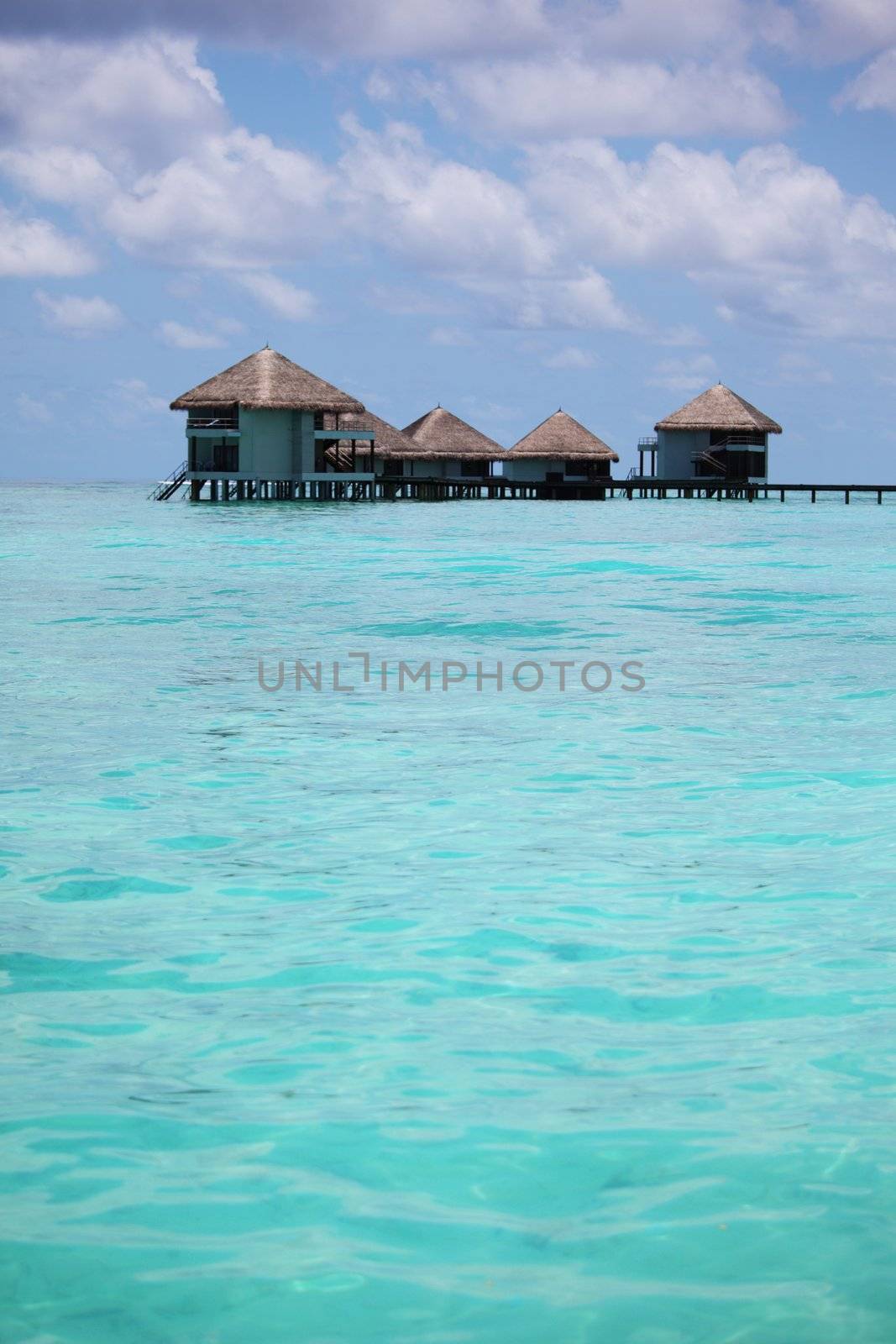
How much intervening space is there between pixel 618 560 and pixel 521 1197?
2107 centimetres

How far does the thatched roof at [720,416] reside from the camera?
56219mm

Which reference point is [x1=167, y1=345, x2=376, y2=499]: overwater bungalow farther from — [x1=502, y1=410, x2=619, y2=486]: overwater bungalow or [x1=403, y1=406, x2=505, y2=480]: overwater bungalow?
[x1=502, y1=410, x2=619, y2=486]: overwater bungalow

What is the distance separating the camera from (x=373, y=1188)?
302 centimetres

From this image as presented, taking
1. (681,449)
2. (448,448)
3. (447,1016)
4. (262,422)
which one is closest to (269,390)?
(262,422)

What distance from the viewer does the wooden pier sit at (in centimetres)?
4781

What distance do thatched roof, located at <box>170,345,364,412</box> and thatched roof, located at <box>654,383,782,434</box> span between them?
16.7 metres

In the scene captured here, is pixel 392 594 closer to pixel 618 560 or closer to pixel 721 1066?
pixel 618 560

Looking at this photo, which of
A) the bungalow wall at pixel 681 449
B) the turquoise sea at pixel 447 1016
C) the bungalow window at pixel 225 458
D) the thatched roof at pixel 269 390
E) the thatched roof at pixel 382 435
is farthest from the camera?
the bungalow wall at pixel 681 449

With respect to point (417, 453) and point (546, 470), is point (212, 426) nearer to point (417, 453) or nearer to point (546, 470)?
point (417, 453)

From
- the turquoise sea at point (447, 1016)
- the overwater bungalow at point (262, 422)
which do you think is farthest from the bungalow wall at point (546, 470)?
the turquoise sea at point (447, 1016)

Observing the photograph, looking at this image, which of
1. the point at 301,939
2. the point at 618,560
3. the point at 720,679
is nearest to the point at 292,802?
the point at 301,939

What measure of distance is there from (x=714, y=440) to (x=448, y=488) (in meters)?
10.6

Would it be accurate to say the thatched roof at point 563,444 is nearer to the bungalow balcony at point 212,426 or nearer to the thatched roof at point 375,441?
the thatched roof at point 375,441

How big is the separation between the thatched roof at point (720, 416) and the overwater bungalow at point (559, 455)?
2.72m
